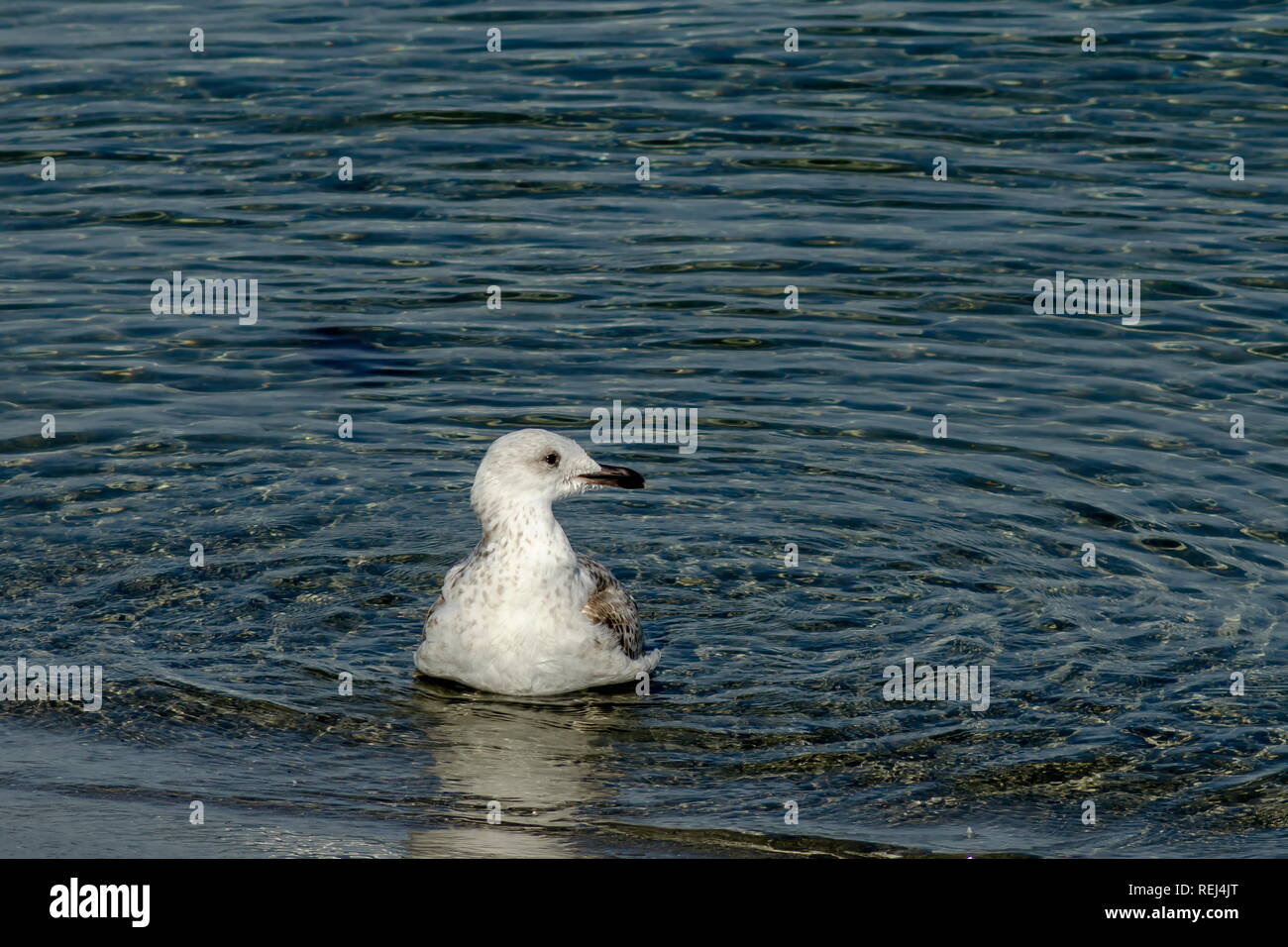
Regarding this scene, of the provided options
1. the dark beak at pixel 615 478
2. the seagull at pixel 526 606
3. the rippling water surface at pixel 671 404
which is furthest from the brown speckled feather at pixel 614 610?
the dark beak at pixel 615 478

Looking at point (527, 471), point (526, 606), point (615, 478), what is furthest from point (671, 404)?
point (526, 606)

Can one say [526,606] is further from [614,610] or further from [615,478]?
[615,478]

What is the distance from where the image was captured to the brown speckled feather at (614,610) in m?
10.7

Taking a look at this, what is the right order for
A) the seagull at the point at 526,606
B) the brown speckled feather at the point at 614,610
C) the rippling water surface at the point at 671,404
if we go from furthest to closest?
1. the brown speckled feather at the point at 614,610
2. the seagull at the point at 526,606
3. the rippling water surface at the point at 671,404

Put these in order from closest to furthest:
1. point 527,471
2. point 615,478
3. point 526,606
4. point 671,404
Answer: point 526,606 < point 527,471 < point 615,478 < point 671,404

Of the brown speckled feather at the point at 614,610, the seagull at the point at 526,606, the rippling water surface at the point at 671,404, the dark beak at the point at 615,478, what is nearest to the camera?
the rippling water surface at the point at 671,404

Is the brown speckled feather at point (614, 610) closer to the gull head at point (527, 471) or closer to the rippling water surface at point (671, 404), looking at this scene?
the rippling water surface at point (671, 404)

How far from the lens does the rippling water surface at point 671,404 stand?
9.67 meters

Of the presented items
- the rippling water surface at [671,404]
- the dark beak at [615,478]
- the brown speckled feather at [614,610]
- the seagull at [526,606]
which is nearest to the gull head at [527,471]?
the seagull at [526,606]

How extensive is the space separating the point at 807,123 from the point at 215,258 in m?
6.63

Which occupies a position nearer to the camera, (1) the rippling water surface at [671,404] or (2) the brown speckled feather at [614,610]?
(1) the rippling water surface at [671,404]

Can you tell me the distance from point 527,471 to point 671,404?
4286 mm

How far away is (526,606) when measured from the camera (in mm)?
10594

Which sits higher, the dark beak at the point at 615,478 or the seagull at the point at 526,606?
the dark beak at the point at 615,478
